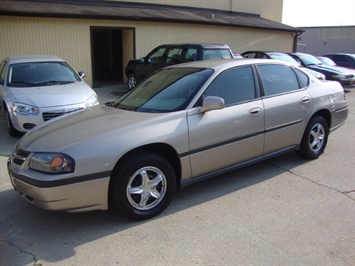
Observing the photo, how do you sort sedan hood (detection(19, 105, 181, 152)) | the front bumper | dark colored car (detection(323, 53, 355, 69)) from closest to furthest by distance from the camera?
the front bumper, sedan hood (detection(19, 105, 181, 152)), dark colored car (detection(323, 53, 355, 69))

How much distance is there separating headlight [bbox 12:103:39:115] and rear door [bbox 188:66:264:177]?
361cm

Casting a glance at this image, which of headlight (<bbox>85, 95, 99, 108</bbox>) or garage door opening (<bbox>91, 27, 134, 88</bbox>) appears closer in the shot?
headlight (<bbox>85, 95, 99, 108</bbox>)

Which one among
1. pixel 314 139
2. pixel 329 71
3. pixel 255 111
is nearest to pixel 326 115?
pixel 314 139

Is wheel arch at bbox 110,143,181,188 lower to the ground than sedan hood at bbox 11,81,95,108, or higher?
lower

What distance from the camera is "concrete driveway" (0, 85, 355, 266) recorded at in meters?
2.99

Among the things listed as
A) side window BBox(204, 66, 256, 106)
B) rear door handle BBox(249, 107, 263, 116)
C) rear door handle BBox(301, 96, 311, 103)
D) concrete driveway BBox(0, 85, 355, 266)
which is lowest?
concrete driveway BBox(0, 85, 355, 266)

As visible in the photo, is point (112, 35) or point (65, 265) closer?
point (65, 265)

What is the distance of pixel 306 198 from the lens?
4.10 meters

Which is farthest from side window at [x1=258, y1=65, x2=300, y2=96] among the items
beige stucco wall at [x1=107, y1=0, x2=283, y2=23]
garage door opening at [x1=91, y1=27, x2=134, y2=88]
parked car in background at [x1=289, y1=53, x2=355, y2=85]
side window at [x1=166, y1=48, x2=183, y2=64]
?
beige stucco wall at [x1=107, y1=0, x2=283, y2=23]

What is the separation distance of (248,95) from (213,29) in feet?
43.2

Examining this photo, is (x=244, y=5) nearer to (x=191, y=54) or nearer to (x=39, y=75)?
(x=191, y=54)

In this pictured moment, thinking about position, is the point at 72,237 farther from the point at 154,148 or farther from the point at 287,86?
the point at 287,86

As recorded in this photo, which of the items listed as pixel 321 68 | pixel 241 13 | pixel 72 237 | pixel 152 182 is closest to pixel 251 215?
pixel 152 182

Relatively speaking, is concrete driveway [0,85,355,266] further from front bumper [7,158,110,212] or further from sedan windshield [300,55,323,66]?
sedan windshield [300,55,323,66]
